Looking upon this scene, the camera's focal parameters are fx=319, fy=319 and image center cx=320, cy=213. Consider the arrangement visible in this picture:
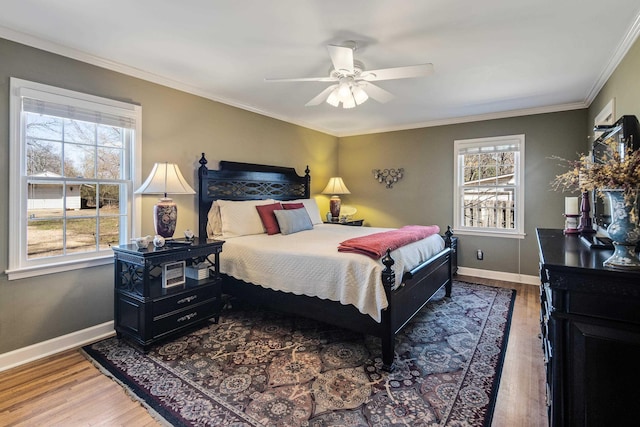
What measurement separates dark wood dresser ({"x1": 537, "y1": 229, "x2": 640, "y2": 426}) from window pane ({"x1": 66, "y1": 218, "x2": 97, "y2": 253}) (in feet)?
11.2

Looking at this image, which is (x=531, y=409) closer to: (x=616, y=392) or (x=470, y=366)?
(x=470, y=366)

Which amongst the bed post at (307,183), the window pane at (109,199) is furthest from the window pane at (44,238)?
the bed post at (307,183)

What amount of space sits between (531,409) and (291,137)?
435cm

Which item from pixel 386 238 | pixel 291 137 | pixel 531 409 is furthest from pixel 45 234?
pixel 531 409

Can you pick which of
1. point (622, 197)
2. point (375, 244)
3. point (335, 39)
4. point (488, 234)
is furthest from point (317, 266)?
point (488, 234)

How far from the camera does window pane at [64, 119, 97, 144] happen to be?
2.73 m

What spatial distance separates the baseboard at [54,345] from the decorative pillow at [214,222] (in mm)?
1300

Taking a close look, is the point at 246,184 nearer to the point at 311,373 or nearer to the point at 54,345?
the point at 54,345

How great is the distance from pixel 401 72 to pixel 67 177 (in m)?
2.91

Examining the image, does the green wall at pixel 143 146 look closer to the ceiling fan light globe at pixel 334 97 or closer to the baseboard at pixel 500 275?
the ceiling fan light globe at pixel 334 97

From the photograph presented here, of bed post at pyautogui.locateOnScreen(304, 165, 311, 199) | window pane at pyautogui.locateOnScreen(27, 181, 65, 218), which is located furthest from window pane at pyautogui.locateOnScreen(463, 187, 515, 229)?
window pane at pyautogui.locateOnScreen(27, 181, 65, 218)

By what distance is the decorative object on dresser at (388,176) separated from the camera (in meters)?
5.52

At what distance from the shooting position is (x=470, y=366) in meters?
2.34

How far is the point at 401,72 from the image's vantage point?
97.0 inches
